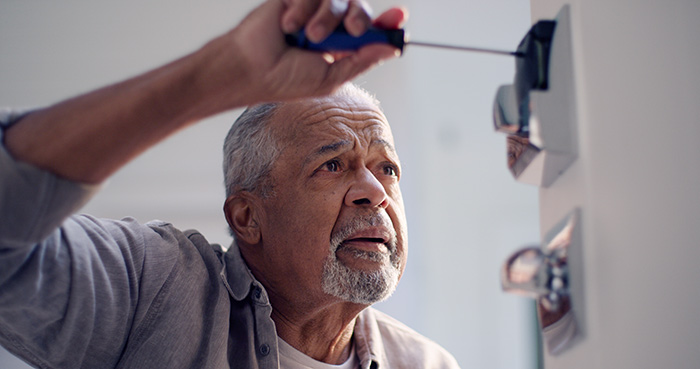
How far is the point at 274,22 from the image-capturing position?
0.66m

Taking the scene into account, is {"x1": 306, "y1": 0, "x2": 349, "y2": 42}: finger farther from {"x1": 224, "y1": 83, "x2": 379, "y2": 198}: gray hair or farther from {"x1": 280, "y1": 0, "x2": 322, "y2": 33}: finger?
{"x1": 224, "y1": 83, "x2": 379, "y2": 198}: gray hair

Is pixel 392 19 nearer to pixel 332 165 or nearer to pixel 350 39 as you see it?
pixel 350 39

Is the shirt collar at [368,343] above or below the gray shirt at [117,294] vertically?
below

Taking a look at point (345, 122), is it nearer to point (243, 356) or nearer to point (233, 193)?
point (233, 193)

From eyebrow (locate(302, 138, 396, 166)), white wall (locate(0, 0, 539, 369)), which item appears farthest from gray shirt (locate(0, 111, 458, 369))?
white wall (locate(0, 0, 539, 369))

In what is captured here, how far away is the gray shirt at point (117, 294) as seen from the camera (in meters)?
0.66

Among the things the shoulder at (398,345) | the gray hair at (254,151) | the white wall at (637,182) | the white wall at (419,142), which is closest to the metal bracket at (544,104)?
the white wall at (637,182)

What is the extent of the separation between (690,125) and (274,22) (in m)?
0.49

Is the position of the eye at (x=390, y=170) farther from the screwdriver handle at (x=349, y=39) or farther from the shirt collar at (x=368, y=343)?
the screwdriver handle at (x=349, y=39)

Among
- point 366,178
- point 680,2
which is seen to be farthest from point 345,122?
point 680,2

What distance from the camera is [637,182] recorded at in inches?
25.3

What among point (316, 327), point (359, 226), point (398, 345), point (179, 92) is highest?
point (179, 92)

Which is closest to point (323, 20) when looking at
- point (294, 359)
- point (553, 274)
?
point (553, 274)

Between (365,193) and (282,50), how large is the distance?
0.64 metres
